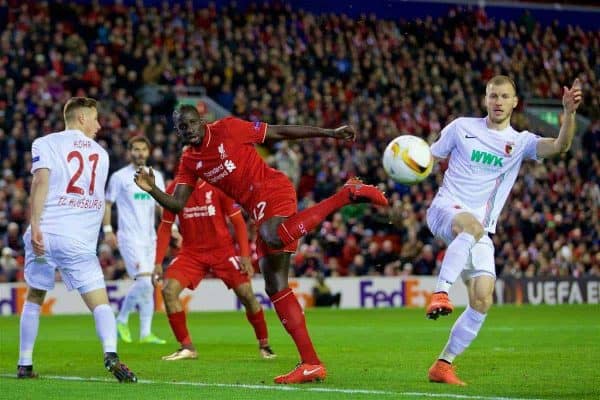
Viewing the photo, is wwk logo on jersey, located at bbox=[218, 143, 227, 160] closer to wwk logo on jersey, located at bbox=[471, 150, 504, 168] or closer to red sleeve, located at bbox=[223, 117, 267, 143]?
red sleeve, located at bbox=[223, 117, 267, 143]

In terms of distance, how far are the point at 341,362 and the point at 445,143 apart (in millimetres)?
2922

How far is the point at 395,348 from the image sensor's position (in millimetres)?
13992

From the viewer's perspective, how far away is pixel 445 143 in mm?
10117

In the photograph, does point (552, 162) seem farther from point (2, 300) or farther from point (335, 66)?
point (2, 300)

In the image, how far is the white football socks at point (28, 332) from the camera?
10.2 m

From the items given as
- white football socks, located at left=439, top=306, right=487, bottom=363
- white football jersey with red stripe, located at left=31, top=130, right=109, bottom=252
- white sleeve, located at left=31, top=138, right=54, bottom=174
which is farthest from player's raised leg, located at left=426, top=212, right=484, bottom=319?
white sleeve, located at left=31, top=138, right=54, bottom=174

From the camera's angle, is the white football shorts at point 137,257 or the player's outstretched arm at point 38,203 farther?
the white football shorts at point 137,257

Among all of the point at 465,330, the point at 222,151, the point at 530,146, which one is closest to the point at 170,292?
the point at 222,151

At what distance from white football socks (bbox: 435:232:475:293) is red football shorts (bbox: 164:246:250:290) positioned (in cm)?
436

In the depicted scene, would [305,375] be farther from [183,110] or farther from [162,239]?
[162,239]

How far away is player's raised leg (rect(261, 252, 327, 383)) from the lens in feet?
31.9

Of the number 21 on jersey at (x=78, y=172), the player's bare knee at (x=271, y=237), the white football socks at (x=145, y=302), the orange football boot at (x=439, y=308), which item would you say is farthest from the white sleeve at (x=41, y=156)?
the white football socks at (x=145, y=302)

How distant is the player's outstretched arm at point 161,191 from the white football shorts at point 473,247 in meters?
2.25

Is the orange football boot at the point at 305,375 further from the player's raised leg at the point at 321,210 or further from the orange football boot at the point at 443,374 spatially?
the player's raised leg at the point at 321,210
